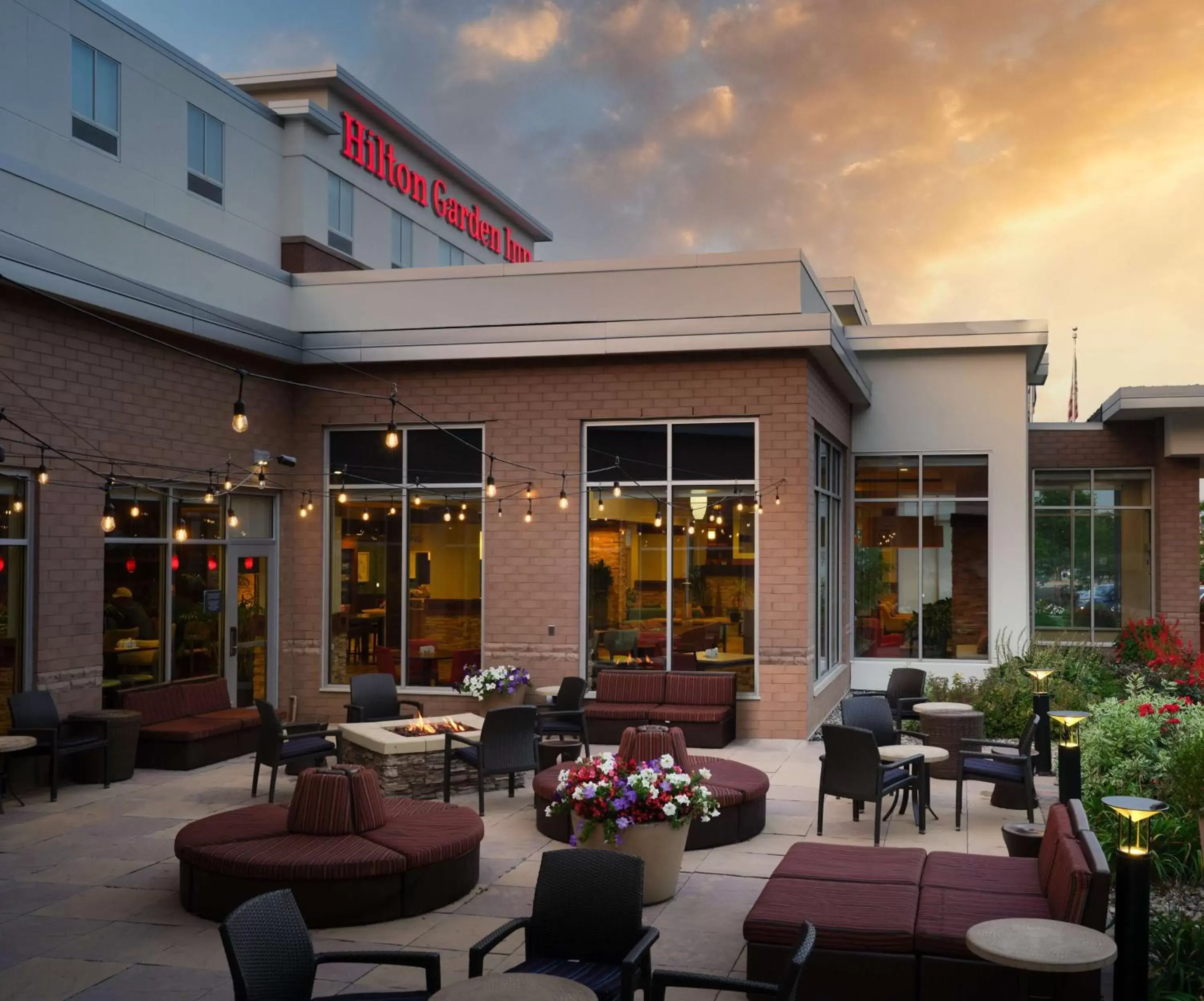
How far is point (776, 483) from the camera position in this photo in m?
14.5

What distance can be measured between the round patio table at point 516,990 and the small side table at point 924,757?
17.6ft

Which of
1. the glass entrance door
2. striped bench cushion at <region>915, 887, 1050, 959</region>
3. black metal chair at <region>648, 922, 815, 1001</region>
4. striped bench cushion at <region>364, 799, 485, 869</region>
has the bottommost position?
striped bench cushion at <region>364, 799, 485, 869</region>

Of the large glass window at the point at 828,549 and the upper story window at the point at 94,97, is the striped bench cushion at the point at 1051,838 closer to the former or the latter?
the large glass window at the point at 828,549

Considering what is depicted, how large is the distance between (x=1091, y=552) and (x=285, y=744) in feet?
55.9

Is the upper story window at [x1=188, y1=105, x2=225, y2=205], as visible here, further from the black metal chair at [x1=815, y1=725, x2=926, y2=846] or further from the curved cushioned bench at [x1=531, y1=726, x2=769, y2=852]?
the black metal chair at [x1=815, y1=725, x2=926, y2=846]

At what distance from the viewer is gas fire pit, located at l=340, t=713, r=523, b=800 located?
439 inches

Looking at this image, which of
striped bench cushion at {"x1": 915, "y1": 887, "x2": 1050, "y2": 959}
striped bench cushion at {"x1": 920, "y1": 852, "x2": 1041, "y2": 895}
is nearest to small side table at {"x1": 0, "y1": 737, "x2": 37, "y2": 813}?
striped bench cushion at {"x1": 920, "y1": 852, "x2": 1041, "y2": 895}

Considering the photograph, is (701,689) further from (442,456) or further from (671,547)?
(442,456)

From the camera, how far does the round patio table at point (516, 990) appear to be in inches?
182

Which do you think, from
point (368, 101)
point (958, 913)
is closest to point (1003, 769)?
point (958, 913)

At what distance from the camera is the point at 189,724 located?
1315 cm

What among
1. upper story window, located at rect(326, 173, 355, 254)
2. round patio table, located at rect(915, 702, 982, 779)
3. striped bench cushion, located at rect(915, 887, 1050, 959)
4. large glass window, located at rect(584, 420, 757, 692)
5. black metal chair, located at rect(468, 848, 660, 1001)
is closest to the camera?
black metal chair, located at rect(468, 848, 660, 1001)

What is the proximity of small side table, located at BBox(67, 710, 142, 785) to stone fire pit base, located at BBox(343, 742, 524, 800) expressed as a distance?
8.43 feet

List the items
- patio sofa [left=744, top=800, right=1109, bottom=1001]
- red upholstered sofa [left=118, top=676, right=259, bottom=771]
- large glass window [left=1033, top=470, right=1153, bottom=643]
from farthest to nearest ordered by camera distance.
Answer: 1. large glass window [left=1033, top=470, right=1153, bottom=643]
2. red upholstered sofa [left=118, top=676, right=259, bottom=771]
3. patio sofa [left=744, top=800, right=1109, bottom=1001]
